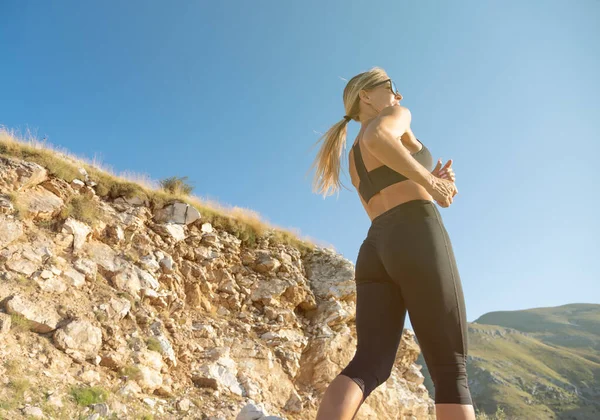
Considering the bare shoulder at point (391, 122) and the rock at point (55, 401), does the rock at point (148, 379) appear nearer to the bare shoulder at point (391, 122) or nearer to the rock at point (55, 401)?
the rock at point (55, 401)

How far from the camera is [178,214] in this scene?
7.73 m

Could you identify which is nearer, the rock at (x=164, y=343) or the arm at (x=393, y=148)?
the arm at (x=393, y=148)

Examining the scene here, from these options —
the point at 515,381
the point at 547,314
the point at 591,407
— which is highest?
the point at 547,314

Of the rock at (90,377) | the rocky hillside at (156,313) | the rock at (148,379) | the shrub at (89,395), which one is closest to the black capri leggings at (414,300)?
the rocky hillside at (156,313)

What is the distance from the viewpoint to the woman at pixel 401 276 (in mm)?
1658

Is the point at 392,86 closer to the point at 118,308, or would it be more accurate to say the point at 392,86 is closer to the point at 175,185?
the point at 118,308

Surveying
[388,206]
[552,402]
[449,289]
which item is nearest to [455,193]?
[388,206]

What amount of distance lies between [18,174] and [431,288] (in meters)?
6.63

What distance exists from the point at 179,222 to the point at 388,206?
6317 mm

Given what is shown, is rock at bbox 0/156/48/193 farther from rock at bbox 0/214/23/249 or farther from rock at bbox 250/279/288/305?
rock at bbox 250/279/288/305

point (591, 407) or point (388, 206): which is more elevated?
point (388, 206)

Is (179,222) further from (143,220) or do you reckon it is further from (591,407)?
(591,407)

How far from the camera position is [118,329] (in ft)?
17.3

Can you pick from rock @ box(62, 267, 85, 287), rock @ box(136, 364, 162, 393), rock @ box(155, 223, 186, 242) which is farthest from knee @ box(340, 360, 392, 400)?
rock @ box(155, 223, 186, 242)
